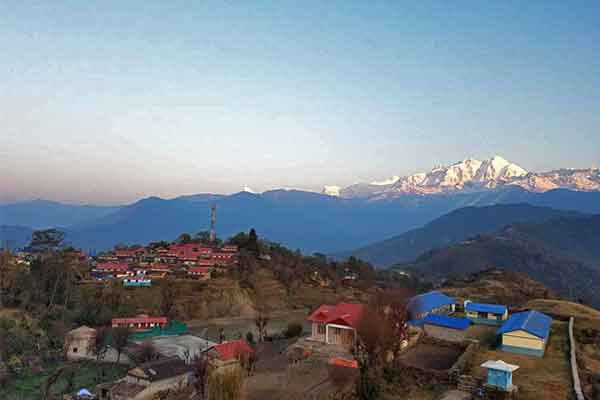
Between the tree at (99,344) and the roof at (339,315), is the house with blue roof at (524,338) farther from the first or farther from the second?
the tree at (99,344)

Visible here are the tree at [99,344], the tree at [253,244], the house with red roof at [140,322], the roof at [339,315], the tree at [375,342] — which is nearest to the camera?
the tree at [375,342]

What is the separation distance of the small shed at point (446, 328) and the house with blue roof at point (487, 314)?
3.22 metres

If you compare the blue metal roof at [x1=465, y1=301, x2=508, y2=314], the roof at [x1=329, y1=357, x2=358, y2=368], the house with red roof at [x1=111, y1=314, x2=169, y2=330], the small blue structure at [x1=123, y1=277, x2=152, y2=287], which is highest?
the blue metal roof at [x1=465, y1=301, x2=508, y2=314]

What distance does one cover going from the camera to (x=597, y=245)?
15025 centimetres

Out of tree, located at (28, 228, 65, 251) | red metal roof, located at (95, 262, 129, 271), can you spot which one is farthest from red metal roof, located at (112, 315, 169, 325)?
tree, located at (28, 228, 65, 251)

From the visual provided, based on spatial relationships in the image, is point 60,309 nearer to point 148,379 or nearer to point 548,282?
point 148,379

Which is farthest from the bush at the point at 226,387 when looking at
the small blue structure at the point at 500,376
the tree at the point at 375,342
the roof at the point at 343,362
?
the roof at the point at 343,362

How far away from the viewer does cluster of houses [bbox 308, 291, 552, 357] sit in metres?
21.9

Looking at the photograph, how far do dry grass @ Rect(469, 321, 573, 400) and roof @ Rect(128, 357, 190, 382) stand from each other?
16.2 metres

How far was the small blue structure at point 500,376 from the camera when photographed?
1600 cm

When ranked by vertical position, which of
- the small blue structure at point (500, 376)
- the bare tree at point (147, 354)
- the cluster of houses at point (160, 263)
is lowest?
the bare tree at point (147, 354)

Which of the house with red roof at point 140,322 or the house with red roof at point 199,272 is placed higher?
the house with red roof at point 199,272

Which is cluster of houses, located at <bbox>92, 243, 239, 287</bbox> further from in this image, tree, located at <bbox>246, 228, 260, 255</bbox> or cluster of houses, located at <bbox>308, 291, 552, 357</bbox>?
cluster of houses, located at <bbox>308, 291, 552, 357</bbox>

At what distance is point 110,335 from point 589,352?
105 ft
